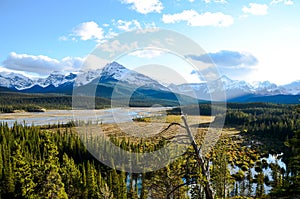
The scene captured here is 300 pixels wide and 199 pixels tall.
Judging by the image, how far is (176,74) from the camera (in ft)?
29.8

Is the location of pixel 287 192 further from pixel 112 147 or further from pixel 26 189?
pixel 112 147

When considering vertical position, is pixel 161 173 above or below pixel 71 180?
above

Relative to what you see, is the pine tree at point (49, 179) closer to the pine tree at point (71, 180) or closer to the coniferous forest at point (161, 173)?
the coniferous forest at point (161, 173)

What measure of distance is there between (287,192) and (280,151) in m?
82.2

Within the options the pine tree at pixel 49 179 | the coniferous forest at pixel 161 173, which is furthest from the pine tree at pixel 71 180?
the pine tree at pixel 49 179

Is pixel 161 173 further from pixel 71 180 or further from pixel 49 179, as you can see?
pixel 71 180

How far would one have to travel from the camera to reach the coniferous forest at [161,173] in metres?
12.6

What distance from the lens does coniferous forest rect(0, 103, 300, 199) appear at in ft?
41.4

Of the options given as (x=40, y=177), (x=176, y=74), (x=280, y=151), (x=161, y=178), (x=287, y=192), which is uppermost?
(x=176, y=74)

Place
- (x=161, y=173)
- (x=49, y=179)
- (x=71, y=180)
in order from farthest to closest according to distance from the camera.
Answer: (x=71, y=180), (x=49, y=179), (x=161, y=173)

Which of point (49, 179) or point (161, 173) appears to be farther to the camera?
point (49, 179)

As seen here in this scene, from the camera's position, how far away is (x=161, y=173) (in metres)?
12.6

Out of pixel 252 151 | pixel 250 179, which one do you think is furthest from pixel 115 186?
pixel 252 151

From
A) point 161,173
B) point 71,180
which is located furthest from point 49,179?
point 71,180
